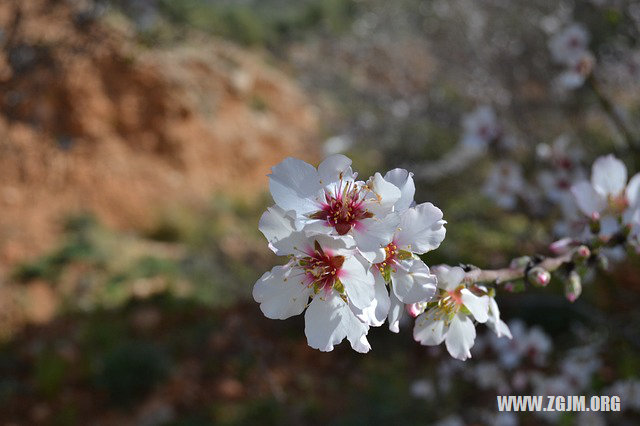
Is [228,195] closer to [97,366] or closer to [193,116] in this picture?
[193,116]

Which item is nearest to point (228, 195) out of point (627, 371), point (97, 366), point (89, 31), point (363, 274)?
point (97, 366)

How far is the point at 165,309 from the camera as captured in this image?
4977mm

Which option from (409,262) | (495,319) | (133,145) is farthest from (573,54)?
(133,145)

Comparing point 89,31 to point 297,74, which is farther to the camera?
point 297,74

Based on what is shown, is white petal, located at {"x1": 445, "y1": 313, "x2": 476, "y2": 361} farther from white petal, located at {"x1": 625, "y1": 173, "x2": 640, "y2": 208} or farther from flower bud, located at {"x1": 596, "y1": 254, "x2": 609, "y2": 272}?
white petal, located at {"x1": 625, "y1": 173, "x2": 640, "y2": 208}

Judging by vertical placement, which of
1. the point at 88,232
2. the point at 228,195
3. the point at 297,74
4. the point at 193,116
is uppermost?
the point at 297,74

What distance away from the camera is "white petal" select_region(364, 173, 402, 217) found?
810 mm

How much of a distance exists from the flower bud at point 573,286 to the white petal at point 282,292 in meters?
0.46

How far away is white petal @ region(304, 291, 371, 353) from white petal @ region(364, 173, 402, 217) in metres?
0.15

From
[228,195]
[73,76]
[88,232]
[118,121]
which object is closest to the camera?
[88,232]

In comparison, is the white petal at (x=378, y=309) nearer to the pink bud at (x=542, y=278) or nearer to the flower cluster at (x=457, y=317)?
the flower cluster at (x=457, y=317)

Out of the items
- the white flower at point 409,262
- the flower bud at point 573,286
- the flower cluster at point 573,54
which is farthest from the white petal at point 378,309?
the flower cluster at point 573,54

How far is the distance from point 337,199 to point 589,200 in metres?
0.64

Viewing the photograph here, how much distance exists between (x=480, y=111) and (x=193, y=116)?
5467mm
